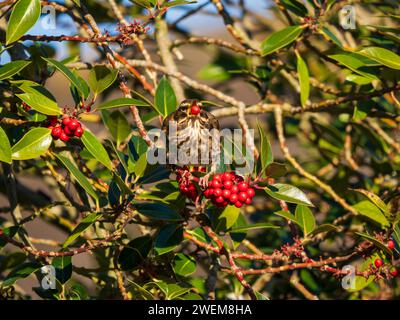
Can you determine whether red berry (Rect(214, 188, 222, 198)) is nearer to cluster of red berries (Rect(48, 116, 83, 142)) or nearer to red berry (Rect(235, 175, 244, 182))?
red berry (Rect(235, 175, 244, 182))

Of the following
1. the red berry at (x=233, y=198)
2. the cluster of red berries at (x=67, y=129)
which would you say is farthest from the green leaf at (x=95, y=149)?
the red berry at (x=233, y=198)

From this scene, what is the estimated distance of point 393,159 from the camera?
10.9 ft

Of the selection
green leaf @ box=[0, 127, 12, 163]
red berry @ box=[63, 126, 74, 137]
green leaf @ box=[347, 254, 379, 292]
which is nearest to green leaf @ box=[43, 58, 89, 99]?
red berry @ box=[63, 126, 74, 137]

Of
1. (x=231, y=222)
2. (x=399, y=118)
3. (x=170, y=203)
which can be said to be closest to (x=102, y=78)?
(x=170, y=203)

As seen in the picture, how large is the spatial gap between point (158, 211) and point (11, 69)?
601 millimetres

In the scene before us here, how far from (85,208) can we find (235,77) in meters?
1.67

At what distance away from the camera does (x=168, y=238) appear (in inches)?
80.7

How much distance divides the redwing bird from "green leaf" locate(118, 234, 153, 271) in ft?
1.23

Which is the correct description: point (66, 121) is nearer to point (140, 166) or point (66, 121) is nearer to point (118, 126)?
point (140, 166)

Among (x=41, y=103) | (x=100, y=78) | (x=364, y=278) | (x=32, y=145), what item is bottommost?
(x=364, y=278)

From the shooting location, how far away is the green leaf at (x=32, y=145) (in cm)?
183

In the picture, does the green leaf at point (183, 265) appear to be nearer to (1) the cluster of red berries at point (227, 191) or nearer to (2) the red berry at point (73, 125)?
(1) the cluster of red berries at point (227, 191)

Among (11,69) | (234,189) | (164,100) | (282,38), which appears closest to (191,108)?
(164,100)
